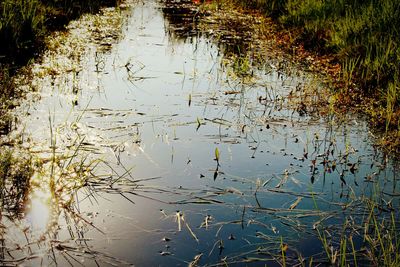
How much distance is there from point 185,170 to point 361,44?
3407mm

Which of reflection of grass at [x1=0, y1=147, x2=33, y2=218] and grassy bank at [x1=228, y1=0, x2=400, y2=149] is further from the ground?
grassy bank at [x1=228, y1=0, x2=400, y2=149]

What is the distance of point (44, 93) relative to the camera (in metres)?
4.39

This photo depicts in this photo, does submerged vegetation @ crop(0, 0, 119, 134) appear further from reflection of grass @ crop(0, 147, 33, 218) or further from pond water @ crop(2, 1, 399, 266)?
reflection of grass @ crop(0, 147, 33, 218)

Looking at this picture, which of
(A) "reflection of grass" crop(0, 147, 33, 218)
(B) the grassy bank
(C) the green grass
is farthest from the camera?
(C) the green grass

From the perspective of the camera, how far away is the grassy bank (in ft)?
14.3

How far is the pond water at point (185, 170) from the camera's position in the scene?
2.29m

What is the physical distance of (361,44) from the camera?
5512 mm

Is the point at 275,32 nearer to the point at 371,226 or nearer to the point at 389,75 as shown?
the point at 389,75

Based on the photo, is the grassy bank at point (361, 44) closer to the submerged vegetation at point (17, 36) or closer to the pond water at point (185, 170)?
the pond water at point (185, 170)

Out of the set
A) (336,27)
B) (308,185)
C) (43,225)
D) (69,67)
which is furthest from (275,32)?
(43,225)

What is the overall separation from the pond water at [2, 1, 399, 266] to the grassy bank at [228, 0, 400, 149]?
1.01 feet

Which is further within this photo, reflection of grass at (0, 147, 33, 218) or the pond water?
reflection of grass at (0, 147, 33, 218)

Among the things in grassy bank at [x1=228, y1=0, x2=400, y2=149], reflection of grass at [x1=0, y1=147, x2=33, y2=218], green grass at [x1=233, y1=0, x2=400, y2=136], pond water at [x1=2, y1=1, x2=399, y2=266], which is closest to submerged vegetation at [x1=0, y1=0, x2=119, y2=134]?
pond water at [x1=2, y1=1, x2=399, y2=266]

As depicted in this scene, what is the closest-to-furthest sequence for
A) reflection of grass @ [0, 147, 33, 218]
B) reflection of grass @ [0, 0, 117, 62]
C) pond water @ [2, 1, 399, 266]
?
pond water @ [2, 1, 399, 266] → reflection of grass @ [0, 147, 33, 218] → reflection of grass @ [0, 0, 117, 62]
